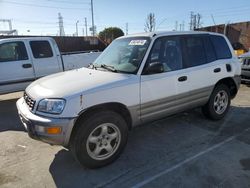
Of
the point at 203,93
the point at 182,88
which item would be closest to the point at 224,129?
the point at 203,93

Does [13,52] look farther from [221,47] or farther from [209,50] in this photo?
[221,47]

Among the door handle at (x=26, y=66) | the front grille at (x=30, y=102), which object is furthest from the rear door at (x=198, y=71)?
the door handle at (x=26, y=66)

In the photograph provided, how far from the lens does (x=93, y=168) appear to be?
11.4ft

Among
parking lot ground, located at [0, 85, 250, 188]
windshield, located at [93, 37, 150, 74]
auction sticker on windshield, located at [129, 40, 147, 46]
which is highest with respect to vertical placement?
auction sticker on windshield, located at [129, 40, 147, 46]

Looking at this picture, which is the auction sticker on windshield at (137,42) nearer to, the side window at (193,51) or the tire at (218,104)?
the side window at (193,51)

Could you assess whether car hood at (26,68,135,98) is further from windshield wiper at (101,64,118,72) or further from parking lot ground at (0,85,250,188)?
parking lot ground at (0,85,250,188)

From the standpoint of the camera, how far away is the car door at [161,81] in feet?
12.5

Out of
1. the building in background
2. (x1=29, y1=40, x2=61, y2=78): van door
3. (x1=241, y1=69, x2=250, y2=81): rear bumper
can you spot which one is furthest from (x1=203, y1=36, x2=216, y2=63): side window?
the building in background

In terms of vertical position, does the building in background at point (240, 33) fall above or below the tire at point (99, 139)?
above

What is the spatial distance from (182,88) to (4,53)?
5199mm

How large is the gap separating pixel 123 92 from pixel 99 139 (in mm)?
755

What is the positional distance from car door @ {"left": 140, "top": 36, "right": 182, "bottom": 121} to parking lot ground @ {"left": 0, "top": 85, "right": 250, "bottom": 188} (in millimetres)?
628

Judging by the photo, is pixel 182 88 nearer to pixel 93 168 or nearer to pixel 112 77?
pixel 112 77

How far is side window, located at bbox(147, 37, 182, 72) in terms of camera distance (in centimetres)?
397
